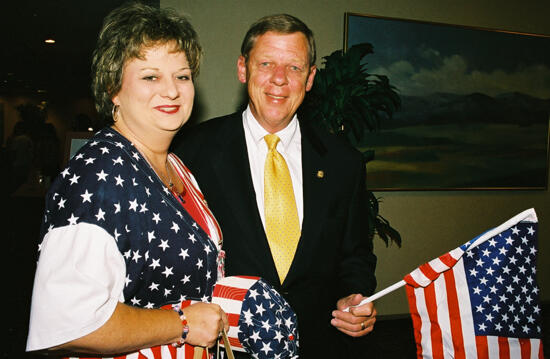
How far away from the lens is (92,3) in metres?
4.88

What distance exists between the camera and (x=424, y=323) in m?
1.54

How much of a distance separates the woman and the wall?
2.47 m

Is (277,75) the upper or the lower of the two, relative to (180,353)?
upper

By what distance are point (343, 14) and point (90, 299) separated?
3.95 meters

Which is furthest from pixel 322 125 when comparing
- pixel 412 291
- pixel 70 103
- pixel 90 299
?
pixel 70 103

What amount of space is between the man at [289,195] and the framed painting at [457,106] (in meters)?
2.43

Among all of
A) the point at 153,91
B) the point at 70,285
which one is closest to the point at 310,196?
the point at 153,91

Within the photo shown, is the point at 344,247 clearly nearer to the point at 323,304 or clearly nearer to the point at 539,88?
the point at 323,304

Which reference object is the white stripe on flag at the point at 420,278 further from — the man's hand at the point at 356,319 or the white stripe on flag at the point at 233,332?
the white stripe on flag at the point at 233,332

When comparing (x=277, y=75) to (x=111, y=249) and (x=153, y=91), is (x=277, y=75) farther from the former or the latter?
(x=111, y=249)

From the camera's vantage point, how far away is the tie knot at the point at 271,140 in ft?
6.37

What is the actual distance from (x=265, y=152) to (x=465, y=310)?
108 centimetres

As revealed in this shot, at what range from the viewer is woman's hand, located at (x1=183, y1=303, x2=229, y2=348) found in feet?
3.89

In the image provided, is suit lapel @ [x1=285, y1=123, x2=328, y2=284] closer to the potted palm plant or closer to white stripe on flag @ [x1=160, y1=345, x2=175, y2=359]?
white stripe on flag @ [x1=160, y1=345, x2=175, y2=359]
